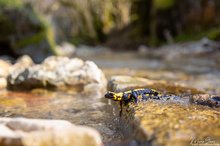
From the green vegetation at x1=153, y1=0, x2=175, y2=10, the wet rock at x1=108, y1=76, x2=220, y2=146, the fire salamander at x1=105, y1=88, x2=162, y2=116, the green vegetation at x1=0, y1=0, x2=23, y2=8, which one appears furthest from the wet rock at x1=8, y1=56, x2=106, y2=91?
the green vegetation at x1=153, y1=0, x2=175, y2=10

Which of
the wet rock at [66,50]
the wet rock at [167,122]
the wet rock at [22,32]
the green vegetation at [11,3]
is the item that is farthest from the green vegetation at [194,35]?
the wet rock at [167,122]

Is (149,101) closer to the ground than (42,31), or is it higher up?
closer to the ground

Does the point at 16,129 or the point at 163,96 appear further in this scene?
the point at 163,96

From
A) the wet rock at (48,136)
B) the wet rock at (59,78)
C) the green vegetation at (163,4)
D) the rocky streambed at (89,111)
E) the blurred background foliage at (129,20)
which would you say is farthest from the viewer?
the green vegetation at (163,4)

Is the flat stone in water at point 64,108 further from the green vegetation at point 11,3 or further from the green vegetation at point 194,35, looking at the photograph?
the green vegetation at point 194,35

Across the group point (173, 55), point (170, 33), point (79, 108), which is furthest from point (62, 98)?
point (170, 33)

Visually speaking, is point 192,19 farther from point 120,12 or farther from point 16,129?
point 16,129

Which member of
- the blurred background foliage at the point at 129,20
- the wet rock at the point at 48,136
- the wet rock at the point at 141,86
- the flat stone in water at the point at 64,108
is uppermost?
the blurred background foliage at the point at 129,20
